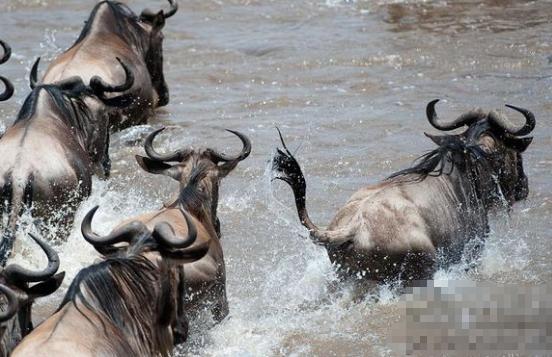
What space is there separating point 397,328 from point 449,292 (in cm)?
41

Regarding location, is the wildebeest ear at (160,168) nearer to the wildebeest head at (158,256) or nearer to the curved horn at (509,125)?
the wildebeest head at (158,256)

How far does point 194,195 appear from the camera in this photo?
28.2 feet

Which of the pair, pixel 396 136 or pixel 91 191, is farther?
pixel 396 136

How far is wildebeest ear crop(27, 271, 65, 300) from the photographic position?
23.2 ft

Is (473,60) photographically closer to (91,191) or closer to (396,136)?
(396,136)

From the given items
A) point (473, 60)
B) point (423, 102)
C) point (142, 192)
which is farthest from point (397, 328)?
point (473, 60)

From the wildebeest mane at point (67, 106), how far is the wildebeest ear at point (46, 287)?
352 centimetres

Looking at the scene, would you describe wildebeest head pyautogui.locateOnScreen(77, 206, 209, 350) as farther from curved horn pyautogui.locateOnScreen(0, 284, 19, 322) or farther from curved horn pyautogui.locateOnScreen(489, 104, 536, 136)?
curved horn pyautogui.locateOnScreen(489, 104, 536, 136)

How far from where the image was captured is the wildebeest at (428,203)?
8.54 m

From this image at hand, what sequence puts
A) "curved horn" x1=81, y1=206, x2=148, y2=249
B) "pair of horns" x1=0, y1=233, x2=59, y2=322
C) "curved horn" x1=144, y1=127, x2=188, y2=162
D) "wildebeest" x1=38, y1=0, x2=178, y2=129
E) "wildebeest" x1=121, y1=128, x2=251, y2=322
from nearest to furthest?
"pair of horns" x1=0, y1=233, x2=59, y2=322 → "curved horn" x1=81, y1=206, x2=148, y2=249 → "wildebeest" x1=121, y1=128, x2=251, y2=322 → "curved horn" x1=144, y1=127, x2=188, y2=162 → "wildebeest" x1=38, y1=0, x2=178, y2=129

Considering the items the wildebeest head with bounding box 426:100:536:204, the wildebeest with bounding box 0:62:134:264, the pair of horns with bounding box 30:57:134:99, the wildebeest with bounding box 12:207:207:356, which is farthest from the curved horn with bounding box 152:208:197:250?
the pair of horns with bounding box 30:57:134:99

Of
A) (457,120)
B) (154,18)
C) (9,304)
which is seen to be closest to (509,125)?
(457,120)

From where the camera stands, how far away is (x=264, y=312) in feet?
29.8

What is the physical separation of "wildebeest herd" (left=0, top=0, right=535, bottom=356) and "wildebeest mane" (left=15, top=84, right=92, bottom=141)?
0.05 feet
